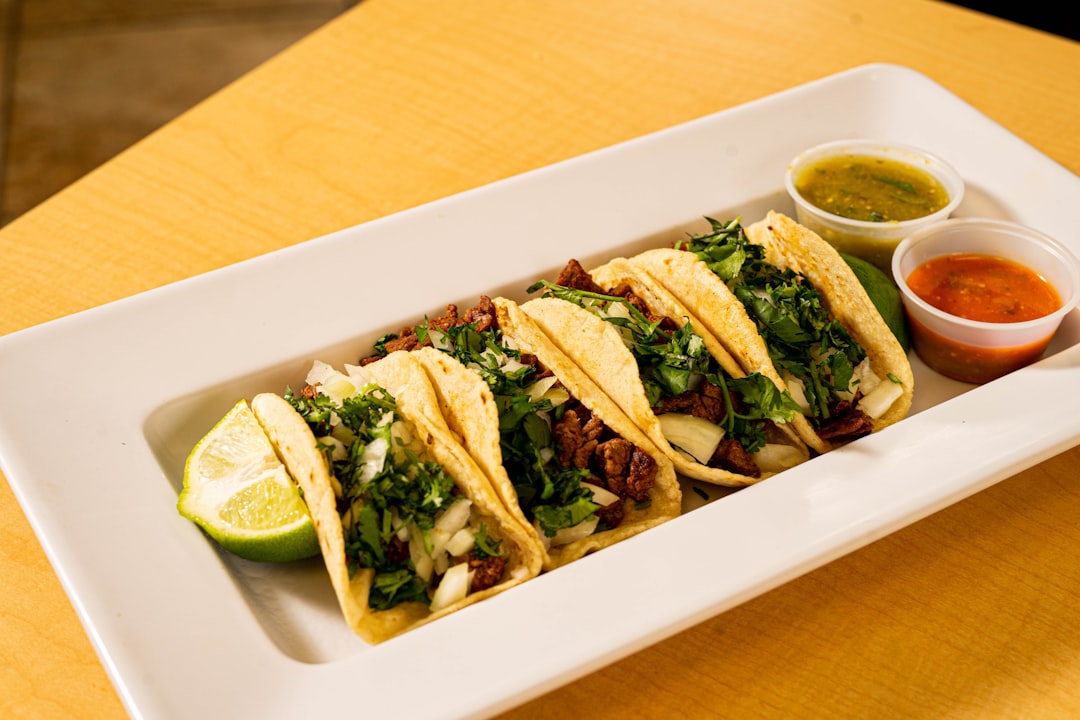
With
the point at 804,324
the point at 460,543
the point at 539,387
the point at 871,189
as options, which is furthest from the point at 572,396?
the point at 871,189

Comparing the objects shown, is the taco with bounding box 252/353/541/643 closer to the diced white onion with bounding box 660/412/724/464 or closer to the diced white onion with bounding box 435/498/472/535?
the diced white onion with bounding box 435/498/472/535

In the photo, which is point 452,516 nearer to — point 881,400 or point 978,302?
point 881,400

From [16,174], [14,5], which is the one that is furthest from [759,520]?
[14,5]

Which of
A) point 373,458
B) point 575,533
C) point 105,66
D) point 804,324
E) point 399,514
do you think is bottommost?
point 105,66

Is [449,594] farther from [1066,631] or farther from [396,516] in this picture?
[1066,631]

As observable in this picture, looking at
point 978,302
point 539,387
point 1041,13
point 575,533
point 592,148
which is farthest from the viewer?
point 1041,13

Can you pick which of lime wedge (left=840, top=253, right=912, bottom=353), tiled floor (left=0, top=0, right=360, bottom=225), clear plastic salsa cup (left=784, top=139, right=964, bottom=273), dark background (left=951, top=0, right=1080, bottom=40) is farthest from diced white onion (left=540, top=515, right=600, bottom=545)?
tiled floor (left=0, top=0, right=360, bottom=225)
